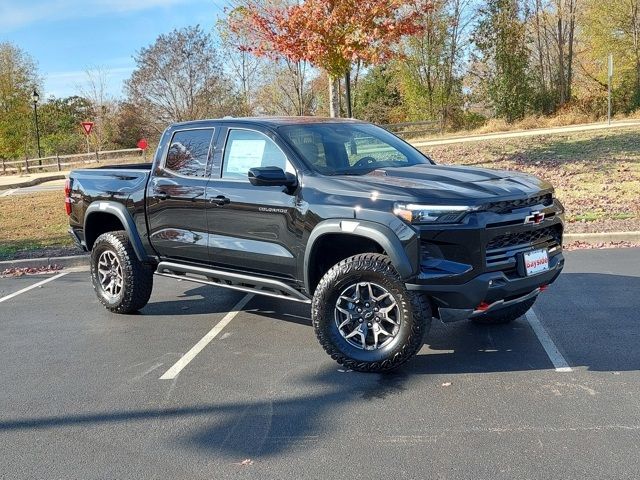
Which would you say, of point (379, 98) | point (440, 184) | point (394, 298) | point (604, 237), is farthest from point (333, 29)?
point (379, 98)

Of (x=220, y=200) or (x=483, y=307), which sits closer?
(x=483, y=307)

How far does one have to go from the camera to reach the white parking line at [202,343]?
498 centimetres

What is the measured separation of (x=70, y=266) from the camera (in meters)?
9.55

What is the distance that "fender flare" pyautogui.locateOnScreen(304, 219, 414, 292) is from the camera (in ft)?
14.5

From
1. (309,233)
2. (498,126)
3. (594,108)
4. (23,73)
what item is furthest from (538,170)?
(23,73)

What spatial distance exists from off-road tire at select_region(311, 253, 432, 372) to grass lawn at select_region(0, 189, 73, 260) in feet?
23.1

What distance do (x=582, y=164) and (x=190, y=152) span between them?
11.8m

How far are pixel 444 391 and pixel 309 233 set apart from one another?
1508mm

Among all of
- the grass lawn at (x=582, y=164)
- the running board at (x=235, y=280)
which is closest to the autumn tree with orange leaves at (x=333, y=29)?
the grass lawn at (x=582, y=164)

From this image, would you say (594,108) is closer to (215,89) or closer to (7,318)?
(215,89)

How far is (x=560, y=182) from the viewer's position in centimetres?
1356

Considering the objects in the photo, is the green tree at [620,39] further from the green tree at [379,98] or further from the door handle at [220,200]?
the door handle at [220,200]

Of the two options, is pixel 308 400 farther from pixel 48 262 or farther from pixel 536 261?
pixel 48 262

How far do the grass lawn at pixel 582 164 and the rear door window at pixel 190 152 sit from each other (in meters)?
5.94
